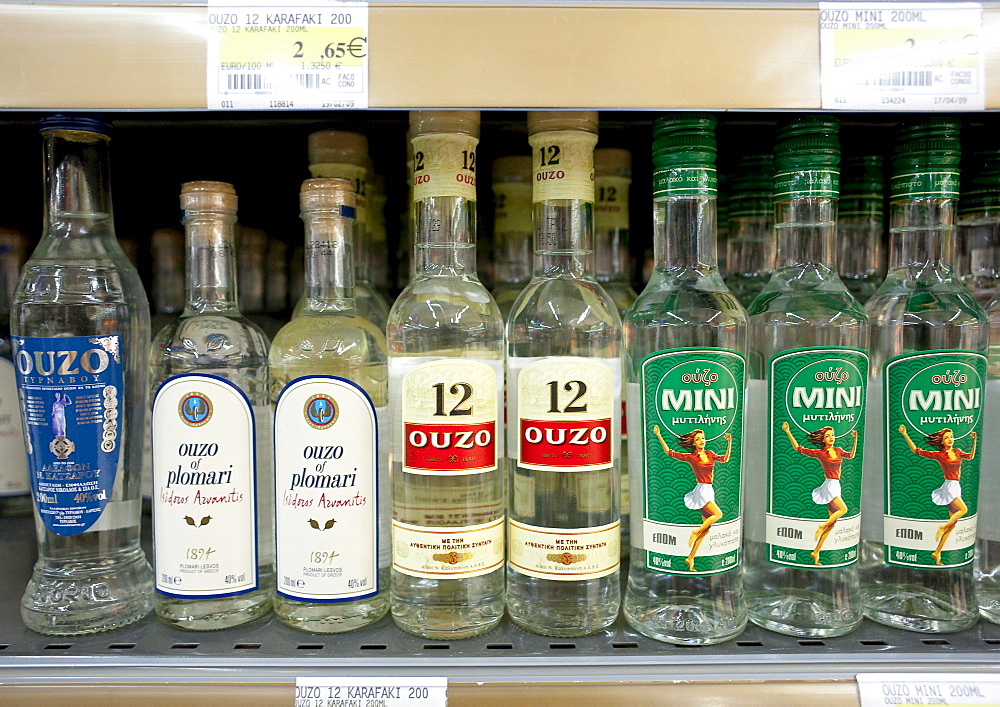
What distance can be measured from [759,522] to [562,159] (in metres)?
0.44

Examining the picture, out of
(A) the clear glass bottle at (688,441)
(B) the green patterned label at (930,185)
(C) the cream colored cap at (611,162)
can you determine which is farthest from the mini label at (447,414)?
(B) the green patterned label at (930,185)

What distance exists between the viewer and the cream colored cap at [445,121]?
699mm

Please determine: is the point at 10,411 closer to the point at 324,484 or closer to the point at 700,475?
the point at 324,484

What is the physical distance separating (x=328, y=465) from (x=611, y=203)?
20.4 inches

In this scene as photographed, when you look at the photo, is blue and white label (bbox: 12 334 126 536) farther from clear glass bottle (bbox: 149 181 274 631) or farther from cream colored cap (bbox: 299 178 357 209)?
cream colored cap (bbox: 299 178 357 209)

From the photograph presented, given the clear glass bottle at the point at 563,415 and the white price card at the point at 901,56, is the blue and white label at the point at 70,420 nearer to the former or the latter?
the clear glass bottle at the point at 563,415

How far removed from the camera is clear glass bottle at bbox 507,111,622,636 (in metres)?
0.71

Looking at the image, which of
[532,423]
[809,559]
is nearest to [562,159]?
[532,423]

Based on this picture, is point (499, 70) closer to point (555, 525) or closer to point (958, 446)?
point (555, 525)

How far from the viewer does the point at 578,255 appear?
77cm

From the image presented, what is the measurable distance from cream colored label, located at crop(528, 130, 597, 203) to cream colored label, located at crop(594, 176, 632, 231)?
0.77 feet

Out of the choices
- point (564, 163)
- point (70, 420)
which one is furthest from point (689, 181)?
point (70, 420)

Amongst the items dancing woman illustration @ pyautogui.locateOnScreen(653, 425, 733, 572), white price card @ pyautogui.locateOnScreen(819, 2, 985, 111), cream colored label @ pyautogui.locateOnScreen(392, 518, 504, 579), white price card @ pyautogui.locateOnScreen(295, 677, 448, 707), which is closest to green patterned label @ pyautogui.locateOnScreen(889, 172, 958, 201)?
white price card @ pyautogui.locateOnScreen(819, 2, 985, 111)

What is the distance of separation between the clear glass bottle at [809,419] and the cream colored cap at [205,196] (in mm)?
580
